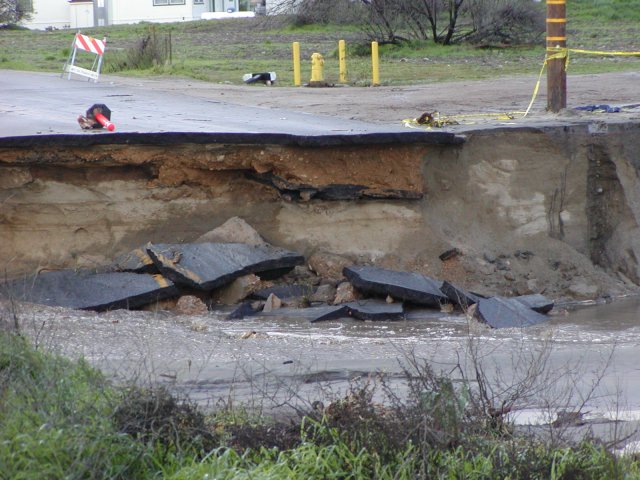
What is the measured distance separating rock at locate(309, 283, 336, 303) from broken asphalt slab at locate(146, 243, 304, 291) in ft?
1.22

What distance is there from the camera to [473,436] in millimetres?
3801

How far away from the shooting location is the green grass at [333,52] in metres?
20.0

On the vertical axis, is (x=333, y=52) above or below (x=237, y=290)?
above

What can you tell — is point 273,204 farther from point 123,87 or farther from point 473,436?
point 123,87

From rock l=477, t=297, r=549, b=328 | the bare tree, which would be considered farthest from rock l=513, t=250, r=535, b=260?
the bare tree

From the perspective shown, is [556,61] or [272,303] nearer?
[272,303]

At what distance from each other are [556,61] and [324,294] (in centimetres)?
523

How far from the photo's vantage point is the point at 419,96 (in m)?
14.5

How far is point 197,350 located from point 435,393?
2.12 meters

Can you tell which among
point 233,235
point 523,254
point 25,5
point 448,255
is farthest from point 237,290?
point 25,5

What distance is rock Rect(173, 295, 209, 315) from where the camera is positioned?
791 cm

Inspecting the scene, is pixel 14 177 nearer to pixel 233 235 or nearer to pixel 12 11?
pixel 233 235

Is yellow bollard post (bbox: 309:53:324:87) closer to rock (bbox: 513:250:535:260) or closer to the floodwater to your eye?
rock (bbox: 513:250:535:260)

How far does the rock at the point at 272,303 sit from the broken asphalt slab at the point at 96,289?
0.81m
